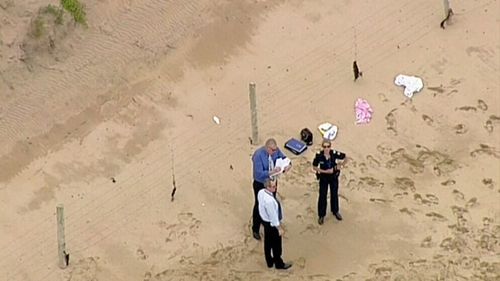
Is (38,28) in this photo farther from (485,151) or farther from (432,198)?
(485,151)

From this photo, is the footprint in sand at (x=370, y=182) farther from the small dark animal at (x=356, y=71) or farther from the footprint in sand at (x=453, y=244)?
the small dark animal at (x=356, y=71)

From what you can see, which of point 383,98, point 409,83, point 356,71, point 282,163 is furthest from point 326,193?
→ point 409,83

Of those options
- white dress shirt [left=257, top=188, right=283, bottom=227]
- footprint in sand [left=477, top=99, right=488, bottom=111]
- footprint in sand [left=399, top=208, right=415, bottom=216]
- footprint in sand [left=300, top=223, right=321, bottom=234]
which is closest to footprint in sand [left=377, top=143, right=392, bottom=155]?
footprint in sand [left=399, top=208, right=415, bottom=216]

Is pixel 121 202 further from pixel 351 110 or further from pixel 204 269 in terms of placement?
pixel 351 110

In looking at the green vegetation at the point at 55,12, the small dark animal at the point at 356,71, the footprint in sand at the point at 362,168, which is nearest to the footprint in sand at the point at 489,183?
the footprint in sand at the point at 362,168

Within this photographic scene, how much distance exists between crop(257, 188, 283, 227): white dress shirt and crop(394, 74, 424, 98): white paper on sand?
3950mm

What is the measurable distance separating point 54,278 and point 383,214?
409 centimetres

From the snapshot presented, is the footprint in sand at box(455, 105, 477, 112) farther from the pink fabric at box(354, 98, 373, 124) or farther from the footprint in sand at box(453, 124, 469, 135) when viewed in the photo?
the pink fabric at box(354, 98, 373, 124)

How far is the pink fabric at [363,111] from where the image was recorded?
55.4 feet

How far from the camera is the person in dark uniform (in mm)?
14727

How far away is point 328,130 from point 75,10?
3.99 meters

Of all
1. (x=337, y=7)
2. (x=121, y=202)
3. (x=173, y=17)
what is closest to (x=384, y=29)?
(x=337, y=7)

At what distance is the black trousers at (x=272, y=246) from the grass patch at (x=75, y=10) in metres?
4.84

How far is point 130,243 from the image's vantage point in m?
15.1
